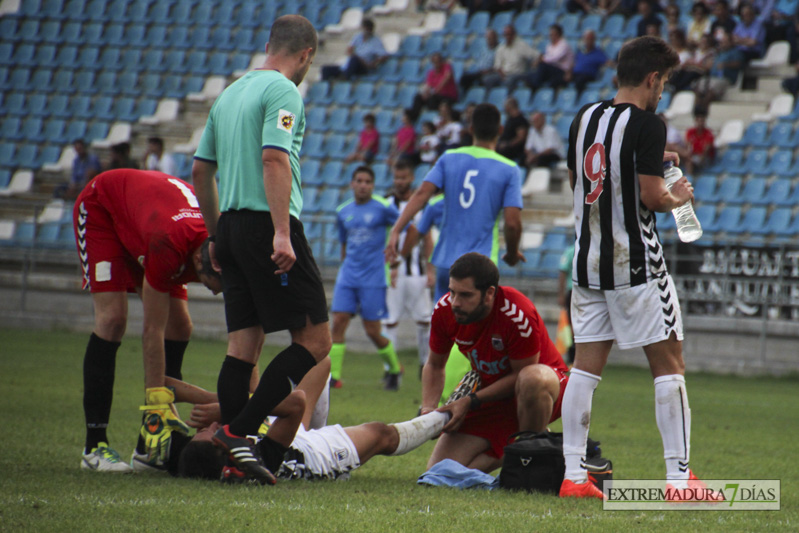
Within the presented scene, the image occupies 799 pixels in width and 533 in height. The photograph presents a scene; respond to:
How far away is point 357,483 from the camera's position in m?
4.80

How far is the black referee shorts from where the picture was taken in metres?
4.36

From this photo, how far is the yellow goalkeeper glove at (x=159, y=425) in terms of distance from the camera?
486 centimetres

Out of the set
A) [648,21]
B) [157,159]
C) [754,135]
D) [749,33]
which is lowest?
[157,159]

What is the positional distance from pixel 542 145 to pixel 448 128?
1.62 metres

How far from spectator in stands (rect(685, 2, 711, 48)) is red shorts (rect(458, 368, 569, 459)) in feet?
42.3

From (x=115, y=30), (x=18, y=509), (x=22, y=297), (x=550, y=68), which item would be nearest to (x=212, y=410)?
(x=18, y=509)

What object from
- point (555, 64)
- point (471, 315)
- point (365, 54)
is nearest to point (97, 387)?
point (471, 315)

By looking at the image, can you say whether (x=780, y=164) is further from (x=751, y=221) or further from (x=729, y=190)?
(x=751, y=221)

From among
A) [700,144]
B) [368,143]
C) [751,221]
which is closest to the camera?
[751,221]

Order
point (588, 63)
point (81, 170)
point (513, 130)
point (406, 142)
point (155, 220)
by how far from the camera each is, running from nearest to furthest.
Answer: point (155, 220)
point (513, 130)
point (406, 142)
point (588, 63)
point (81, 170)

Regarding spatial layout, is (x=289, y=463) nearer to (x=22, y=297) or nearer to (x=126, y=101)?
(x=22, y=297)

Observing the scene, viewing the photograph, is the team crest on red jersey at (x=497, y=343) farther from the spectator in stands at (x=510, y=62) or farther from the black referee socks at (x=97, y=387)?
the spectator in stands at (x=510, y=62)

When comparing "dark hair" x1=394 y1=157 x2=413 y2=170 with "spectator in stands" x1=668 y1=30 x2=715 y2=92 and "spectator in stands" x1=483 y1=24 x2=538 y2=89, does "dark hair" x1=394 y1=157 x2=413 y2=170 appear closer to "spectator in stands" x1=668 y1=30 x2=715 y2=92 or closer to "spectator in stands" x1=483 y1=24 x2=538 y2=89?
"spectator in stands" x1=668 y1=30 x2=715 y2=92

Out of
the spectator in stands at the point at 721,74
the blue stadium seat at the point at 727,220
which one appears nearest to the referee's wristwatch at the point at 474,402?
the blue stadium seat at the point at 727,220
